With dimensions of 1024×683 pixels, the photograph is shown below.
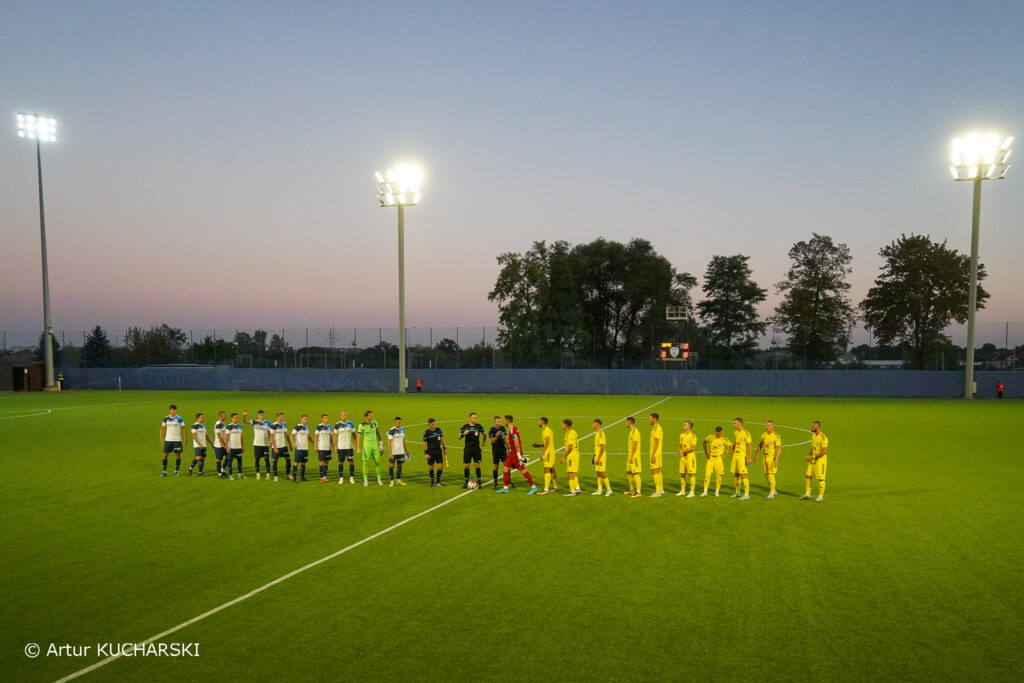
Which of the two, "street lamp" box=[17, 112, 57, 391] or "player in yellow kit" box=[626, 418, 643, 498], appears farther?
"street lamp" box=[17, 112, 57, 391]

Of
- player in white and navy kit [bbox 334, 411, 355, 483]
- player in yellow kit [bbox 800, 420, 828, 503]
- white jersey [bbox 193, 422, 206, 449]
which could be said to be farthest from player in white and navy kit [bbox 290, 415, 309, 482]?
player in yellow kit [bbox 800, 420, 828, 503]

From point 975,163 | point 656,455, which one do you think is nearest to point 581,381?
point 975,163

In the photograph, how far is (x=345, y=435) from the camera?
15883mm

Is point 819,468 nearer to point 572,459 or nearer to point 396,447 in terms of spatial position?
point 572,459

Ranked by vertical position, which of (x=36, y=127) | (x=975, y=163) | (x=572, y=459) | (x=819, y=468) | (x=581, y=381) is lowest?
(x=581, y=381)

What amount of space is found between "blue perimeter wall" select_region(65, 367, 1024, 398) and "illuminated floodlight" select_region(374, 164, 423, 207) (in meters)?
15.7

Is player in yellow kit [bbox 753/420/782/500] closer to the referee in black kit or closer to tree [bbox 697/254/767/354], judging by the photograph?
the referee in black kit

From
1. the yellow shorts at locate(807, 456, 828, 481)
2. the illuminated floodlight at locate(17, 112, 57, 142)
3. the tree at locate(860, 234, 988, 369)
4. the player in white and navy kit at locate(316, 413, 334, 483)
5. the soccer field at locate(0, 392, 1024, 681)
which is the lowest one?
the soccer field at locate(0, 392, 1024, 681)

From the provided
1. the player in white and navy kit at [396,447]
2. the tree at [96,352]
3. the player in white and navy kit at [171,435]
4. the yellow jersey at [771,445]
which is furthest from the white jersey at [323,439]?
the tree at [96,352]

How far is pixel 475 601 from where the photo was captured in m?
8.21

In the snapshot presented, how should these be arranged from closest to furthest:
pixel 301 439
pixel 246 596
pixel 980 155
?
pixel 246 596 → pixel 301 439 → pixel 980 155

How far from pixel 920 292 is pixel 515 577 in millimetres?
63968

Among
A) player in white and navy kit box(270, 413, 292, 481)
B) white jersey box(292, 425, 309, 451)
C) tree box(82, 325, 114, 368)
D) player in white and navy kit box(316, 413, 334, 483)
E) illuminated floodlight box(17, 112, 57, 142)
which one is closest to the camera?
player in white and navy kit box(316, 413, 334, 483)

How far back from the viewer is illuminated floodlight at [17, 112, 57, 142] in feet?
166
